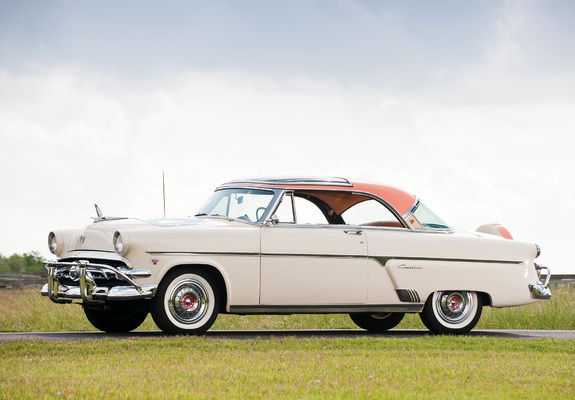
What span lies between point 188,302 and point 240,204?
1.53m

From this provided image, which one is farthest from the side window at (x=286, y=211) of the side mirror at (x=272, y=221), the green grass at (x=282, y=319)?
the green grass at (x=282, y=319)

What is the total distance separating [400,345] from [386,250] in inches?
68.4

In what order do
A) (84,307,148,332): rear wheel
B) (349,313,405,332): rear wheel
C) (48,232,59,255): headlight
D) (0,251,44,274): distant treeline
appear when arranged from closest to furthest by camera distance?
(48,232,59,255): headlight → (84,307,148,332): rear wheel → (349,313,405,332): rear wheel → (0,251,44,274): distant treeline

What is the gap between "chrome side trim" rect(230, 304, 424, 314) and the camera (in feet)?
30.3

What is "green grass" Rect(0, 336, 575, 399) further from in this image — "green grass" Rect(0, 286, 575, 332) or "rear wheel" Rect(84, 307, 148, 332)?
"green grass" Rect(0, 286, 575, 332)

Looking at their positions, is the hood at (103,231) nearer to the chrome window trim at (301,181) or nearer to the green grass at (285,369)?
the chrome window trim at (301,181)

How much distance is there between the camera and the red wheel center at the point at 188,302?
8.98m

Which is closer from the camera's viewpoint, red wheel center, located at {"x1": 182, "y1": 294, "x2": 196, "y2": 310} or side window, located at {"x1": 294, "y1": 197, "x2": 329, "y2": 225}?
red wheel center, located at {"x1": 182, "y1": 294, "x2": 196, "y2": 310}

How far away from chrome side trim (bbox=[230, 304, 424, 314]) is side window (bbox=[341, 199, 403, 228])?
1.13 meters

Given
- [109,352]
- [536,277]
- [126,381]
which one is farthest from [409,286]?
[126,381]

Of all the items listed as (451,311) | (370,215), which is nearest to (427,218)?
(370,215)

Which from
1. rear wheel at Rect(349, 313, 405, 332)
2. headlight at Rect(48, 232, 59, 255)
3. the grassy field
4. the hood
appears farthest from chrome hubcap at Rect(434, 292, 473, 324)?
headlight at Rect(48, 232, 59, 255)

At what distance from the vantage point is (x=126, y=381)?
5961 mm

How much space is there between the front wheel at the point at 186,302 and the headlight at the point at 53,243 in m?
1.62
